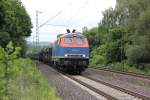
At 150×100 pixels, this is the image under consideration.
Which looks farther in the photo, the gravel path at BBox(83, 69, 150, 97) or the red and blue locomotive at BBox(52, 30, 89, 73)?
the red and blue locomotive at BBox(52, 30, 89, 73)

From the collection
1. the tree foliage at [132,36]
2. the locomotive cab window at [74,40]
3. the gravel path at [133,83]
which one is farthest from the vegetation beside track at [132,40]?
the gravel path at [133,83]

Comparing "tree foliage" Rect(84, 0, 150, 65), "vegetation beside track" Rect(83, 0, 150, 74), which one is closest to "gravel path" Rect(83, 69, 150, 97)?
"vegetation beside track" Rect(83, 0, 150, 74)

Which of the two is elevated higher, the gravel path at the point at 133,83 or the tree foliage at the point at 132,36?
the tree foliage at the point at 132,36

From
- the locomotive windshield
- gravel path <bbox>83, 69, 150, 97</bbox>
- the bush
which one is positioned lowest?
gravel path <bbox>83, 69, 150, 97</bbox>

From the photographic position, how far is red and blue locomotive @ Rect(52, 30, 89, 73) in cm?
3511

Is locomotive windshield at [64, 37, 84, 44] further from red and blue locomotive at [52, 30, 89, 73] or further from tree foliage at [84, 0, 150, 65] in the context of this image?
tree foliage at [84, 0, 150, 65]

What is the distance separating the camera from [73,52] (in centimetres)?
3553

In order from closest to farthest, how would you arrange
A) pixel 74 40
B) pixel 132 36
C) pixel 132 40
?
pixel 74 40, pixel 132 36, pixel 132 40

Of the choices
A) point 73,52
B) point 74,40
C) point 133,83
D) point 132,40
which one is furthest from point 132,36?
point 133,83

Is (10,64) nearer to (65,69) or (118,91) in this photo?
(118,91)

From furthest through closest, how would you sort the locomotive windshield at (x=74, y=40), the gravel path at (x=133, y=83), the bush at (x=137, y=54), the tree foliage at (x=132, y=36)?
1. the tree foliage at (x=132, y=36)
2. the bush at (x=137, y=54)
3. the locomotive windshield at (x=74, y=40)
4. the gravel path at (x=133, y=83)

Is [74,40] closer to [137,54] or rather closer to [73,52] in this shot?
[73,52]

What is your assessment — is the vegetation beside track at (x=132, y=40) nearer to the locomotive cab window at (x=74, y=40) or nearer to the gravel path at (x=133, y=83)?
the locomotive cab window at (x=74, y=40)

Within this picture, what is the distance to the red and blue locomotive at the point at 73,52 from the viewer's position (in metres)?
35.1
